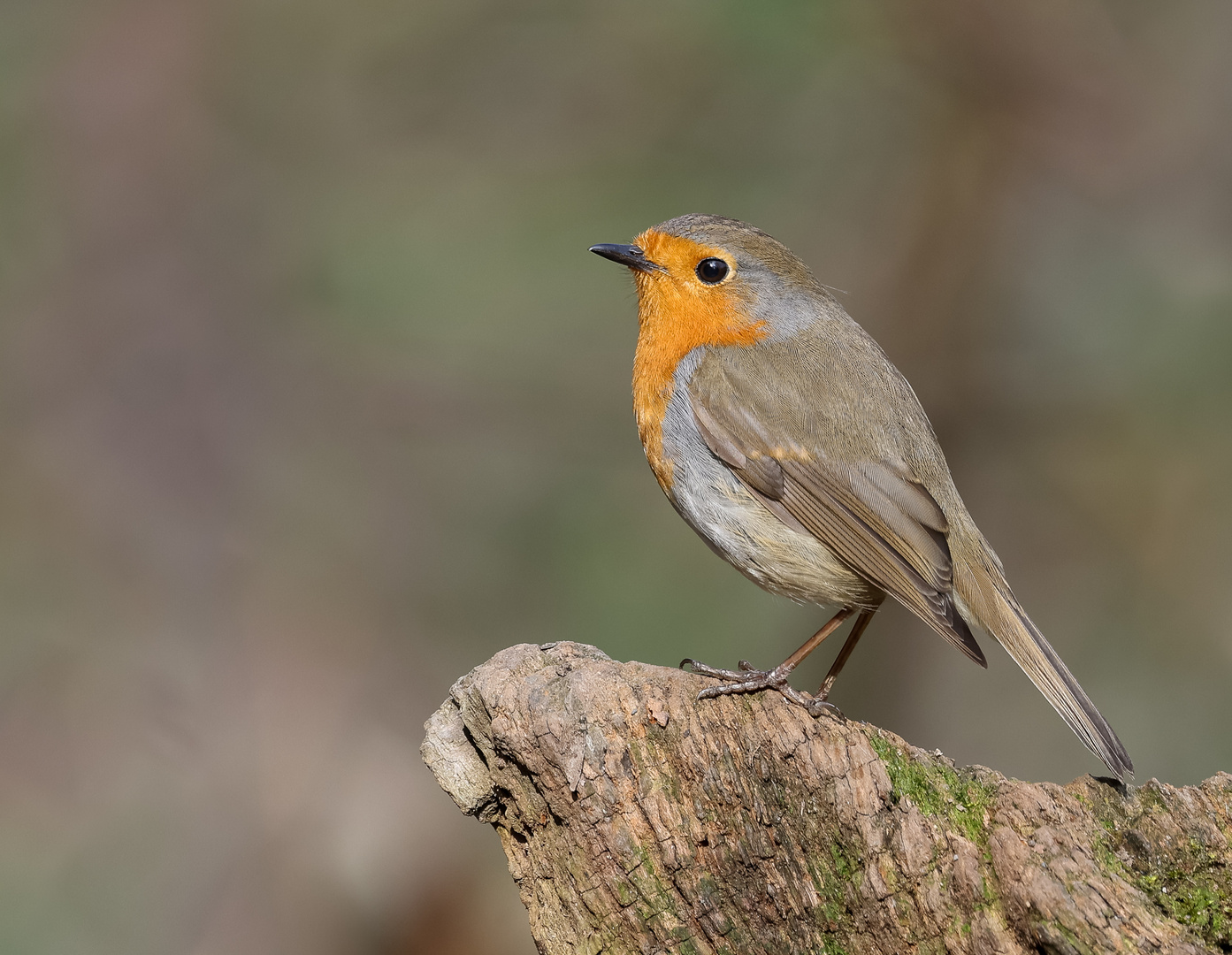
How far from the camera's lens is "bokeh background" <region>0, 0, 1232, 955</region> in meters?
6.09

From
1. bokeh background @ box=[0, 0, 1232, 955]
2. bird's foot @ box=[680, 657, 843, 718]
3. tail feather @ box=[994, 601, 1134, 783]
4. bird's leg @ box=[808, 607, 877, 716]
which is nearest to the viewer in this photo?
bird's foot @ box=[680, 657, 843, 718]

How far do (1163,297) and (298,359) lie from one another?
5.23 metres

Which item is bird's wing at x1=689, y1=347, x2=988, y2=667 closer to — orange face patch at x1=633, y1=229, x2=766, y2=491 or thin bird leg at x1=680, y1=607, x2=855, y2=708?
orange face patch at x1=633, y1=229, x2=766, y2=491

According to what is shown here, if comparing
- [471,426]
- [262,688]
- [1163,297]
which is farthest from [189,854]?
[1163,297]

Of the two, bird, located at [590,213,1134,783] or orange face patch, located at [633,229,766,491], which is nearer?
bird, located at [590,213,1134,783]

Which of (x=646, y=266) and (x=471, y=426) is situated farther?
(x=471, y=426)

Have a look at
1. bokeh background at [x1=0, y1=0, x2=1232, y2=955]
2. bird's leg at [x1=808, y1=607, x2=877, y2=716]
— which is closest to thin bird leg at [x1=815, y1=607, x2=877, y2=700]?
bird's leg at [x1=808, y1=607, x2=877, y2=716]

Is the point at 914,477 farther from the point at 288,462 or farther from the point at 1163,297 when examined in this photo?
the point at 288,462

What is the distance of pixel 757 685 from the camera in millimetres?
3160

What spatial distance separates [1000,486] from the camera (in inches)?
254

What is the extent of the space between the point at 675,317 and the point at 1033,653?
1.67 m

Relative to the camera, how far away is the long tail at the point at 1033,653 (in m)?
3.21

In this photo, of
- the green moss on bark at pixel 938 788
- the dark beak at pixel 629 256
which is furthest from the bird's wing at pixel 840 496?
the green moss on bark at pixel 938 788

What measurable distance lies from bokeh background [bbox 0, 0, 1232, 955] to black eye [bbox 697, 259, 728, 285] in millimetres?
2248
